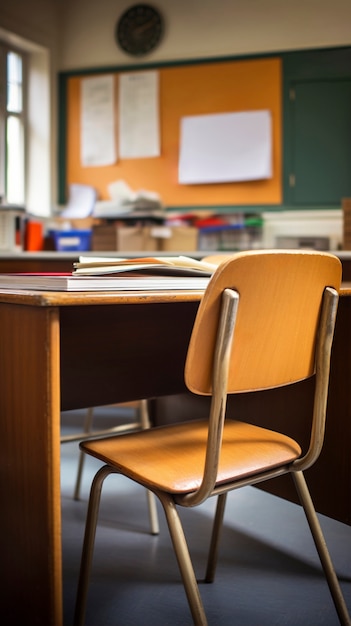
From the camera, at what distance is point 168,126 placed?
4602mm

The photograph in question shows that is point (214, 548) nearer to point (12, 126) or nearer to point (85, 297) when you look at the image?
point (85, 297)

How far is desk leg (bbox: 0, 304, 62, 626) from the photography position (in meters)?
0.96

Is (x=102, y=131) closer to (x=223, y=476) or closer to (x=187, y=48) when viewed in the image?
(x=187, y=48)

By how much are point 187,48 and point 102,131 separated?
860 millimetres

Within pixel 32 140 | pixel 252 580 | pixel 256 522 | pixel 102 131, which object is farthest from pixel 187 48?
pixel 252 580

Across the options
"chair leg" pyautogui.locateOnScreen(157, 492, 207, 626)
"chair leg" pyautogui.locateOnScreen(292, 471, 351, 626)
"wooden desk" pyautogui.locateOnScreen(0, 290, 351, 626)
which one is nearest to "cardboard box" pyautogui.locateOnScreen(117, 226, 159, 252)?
"wooden desk" pyautogui.locateOnScreen(0, 290, 351, 626)

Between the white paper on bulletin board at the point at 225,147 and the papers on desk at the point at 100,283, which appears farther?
the white paper on bulletin board at the point at 225,147

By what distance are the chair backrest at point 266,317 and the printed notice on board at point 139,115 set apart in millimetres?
3732

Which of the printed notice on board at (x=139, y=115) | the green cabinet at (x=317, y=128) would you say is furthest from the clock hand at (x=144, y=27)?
the green cabinet at (x=317, y=128)

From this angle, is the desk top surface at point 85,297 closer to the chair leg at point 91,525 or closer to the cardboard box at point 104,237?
the chair leg at point 91,525

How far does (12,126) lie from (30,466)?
14.0 feet

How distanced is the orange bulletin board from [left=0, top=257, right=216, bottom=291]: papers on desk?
3.34 m

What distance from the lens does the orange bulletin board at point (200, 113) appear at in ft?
14.2

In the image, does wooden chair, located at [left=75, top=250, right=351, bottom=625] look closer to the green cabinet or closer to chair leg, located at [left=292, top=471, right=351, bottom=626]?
chair leg, located at [left=292, top=471, right=351, bottom=626]
